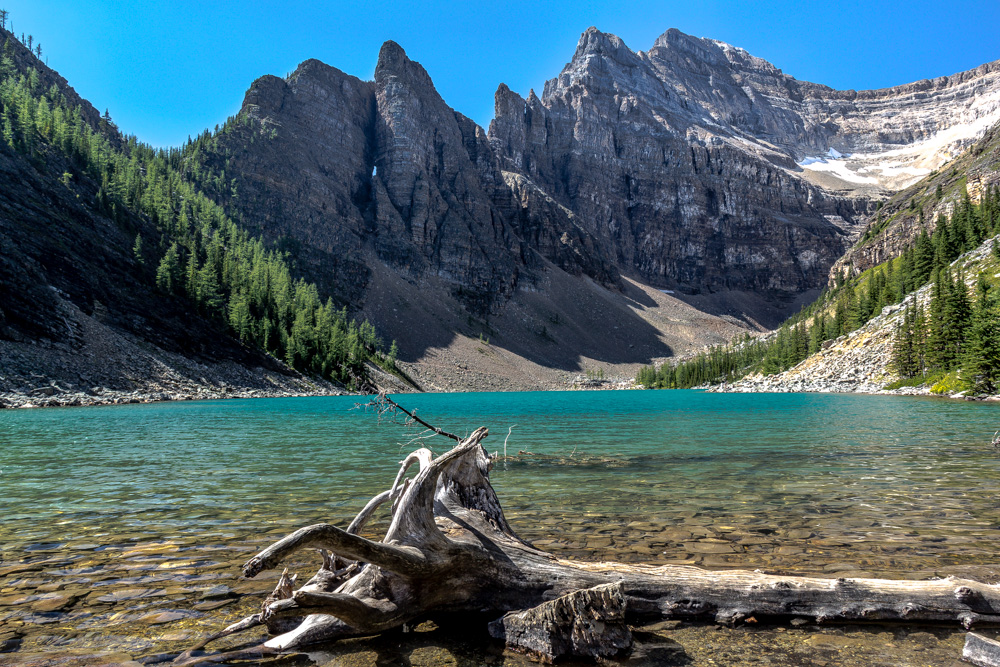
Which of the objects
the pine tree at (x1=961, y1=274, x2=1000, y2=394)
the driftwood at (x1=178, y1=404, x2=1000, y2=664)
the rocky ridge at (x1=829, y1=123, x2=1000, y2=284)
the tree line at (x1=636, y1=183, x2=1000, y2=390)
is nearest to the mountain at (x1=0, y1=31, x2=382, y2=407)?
the driftwood at (x1=178, y1=404, x2=1000, y2=664)

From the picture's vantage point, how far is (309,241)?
18712 centimetres

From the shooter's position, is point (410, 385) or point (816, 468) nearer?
point (816, 468)

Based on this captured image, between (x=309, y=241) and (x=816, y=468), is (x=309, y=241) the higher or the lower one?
the higher one

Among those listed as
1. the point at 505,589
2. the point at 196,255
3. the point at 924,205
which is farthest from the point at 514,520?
the point at 924,205

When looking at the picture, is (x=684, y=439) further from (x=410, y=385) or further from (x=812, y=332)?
(x=410, y=385)

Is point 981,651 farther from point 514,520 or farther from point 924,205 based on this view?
point 924,205

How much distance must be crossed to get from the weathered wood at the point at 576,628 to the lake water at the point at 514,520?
0.36 m

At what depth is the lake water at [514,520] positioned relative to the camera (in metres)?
5.42

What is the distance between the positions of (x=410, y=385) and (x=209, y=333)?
2367 inches

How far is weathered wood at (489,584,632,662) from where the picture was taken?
5.05 metres

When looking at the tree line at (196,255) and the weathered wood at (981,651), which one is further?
the tree line at (196,255)

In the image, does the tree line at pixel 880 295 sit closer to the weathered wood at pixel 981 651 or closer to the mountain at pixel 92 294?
the weathered wood at pixel 981 651

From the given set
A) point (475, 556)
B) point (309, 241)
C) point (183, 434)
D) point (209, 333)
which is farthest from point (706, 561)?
point (309, 241)

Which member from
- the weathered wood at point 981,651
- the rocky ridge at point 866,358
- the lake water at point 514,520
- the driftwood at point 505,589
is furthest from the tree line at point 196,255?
the weathered wood at point 981,651
